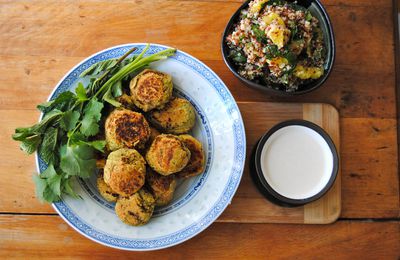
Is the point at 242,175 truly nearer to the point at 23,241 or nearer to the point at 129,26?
the point at 129,26

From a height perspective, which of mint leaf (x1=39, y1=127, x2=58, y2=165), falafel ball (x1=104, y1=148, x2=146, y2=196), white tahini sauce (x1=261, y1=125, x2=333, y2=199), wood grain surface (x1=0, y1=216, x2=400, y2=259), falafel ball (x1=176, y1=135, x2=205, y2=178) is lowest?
wood grain surface (x1=0, y1=216, x2=400, y2=259)

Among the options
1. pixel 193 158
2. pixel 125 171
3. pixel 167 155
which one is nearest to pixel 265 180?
pixel 193 158

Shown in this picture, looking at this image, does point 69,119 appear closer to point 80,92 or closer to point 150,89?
point 80,92

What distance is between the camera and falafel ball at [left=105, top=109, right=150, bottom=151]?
127 cm

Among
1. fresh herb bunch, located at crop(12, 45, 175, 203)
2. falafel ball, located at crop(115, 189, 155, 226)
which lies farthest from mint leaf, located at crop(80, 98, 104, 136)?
falafel ball, located at crop(115, 189, 155, 226)

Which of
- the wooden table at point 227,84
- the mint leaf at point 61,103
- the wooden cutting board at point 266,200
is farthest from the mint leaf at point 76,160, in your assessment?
the wooden cutting board at point 266,200

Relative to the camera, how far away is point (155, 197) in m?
1.34

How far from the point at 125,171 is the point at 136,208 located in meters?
0.13

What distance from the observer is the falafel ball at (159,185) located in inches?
52.3

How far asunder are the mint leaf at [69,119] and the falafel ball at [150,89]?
176 millimetres

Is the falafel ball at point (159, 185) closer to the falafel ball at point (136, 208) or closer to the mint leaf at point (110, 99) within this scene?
the falafel ball at point (136, 208)

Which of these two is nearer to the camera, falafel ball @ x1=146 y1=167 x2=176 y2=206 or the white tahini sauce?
falafel ball @ x1=146 y1=167 x2=176 y2=206

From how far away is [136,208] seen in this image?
1.29m

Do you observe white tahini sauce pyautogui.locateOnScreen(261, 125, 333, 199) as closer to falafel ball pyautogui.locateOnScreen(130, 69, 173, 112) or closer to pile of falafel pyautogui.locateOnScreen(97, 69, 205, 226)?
pile of falafel pyautogui.locateOnScreen(97, 69, 205, 226)
